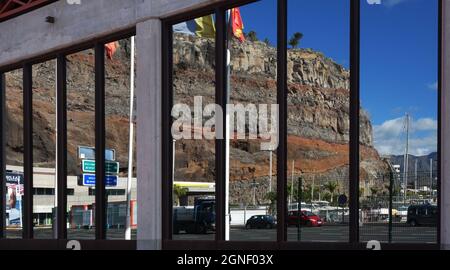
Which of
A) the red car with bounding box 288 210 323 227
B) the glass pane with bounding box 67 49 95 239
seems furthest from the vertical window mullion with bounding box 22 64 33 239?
the red car with bounding box 288 210 323 227

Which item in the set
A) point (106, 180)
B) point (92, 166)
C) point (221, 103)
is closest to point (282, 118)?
point (221, 103)

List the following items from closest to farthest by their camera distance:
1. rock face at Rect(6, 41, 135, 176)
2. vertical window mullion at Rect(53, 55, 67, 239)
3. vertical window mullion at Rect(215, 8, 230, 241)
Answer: vertical window mullion at Rect(215, 8, 230, 241) < vertical window mullion at Rect(53, 55, 67, 239) < rock face at Rect(6, 41, 135, 176)

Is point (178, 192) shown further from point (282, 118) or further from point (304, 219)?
point (282, 118)

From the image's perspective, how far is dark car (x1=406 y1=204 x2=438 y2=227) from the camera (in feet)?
35.2

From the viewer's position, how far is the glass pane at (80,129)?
14984 millimetres

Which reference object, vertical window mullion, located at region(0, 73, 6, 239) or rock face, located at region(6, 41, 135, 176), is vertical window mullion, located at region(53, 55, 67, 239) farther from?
vertical window mullion, located at region(0, 73, 6, 239)

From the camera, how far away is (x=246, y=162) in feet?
53.8

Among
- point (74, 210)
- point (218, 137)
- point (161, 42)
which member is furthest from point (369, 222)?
point (74, 210)

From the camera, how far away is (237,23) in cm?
1302

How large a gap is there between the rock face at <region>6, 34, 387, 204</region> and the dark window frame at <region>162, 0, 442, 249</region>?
15.6 inches

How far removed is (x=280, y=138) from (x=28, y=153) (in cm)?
804

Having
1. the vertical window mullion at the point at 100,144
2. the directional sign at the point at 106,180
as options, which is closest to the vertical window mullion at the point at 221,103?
the vertical window mullion at the point at 100,144

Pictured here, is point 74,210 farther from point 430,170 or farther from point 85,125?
point 430,170

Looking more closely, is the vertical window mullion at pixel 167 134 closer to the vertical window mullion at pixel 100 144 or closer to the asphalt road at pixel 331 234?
the asphalt road at pixel 331 234
